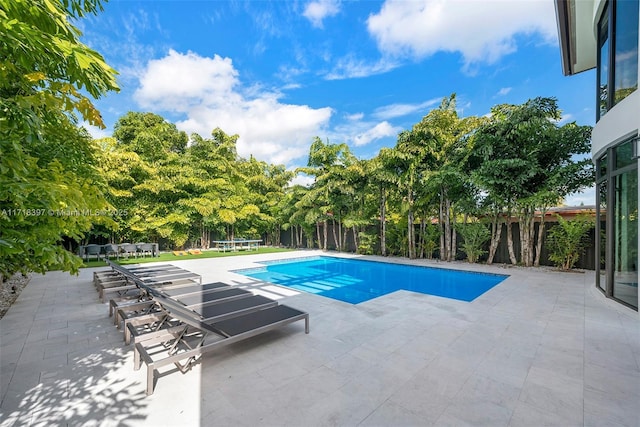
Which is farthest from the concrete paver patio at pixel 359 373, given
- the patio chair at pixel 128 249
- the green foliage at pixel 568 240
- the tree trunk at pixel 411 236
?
the patio chair at pixel 128 249

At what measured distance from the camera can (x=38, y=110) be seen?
6.53 ft

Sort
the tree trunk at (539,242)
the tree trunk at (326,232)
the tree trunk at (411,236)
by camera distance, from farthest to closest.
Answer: the tree trunk at (326,232) → the tree trunk at (411,236) → the tree trunk at (539,242)

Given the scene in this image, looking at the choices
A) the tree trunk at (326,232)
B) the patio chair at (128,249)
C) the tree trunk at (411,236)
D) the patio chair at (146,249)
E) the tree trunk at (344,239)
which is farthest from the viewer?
the tree trunk at (326,232)

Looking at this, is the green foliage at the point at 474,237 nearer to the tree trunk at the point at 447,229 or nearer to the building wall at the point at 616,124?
the tree trunk at the point at 447,229

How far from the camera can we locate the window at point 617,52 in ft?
16.4

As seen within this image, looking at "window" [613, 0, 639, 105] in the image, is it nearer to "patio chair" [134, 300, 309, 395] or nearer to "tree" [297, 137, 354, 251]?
"patio chair" [134, 300, 309, 395]

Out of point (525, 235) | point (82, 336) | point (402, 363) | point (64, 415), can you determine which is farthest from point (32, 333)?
point (525, 235)

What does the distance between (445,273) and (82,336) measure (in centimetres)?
989

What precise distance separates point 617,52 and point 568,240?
559cm

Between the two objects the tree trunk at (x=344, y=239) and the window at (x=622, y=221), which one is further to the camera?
the tree trunk at (x=344, y=239)

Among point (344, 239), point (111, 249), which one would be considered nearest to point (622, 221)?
point (344, 239)

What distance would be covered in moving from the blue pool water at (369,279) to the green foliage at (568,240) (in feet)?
7.80

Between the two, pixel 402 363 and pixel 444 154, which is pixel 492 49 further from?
pixel 402 363

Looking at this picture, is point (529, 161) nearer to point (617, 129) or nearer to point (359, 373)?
point (617, 129)
